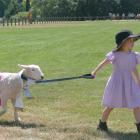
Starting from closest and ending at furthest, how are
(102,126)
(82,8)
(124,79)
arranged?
(124,79) → (102,126) → (82,8)

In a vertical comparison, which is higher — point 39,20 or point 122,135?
point 122,135

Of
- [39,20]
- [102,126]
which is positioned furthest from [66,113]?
[39,20]

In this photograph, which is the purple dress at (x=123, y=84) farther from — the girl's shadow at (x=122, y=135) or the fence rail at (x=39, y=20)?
the fence rail at (x=39, y=20)

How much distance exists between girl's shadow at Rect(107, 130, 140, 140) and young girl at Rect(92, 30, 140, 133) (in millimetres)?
264

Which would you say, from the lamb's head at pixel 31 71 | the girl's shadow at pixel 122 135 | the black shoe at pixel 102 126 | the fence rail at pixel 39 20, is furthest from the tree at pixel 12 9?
the girl's shadow at pixel 122 135

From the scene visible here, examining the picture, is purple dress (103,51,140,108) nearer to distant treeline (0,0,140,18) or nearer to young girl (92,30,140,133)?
young girl (92,30,140,133)

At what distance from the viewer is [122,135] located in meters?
8.70

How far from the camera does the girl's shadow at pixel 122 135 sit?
27.7 ft

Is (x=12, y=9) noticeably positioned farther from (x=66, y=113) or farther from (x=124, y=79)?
(x=124, y=79)

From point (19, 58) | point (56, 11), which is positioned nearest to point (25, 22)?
point (56, 11)

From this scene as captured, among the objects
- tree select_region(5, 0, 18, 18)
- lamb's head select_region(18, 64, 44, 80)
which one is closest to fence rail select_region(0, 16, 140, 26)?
tree select_region(5, 0, 18, 18)

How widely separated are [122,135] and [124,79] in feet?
2.80

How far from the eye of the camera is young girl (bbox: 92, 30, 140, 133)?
876 cm

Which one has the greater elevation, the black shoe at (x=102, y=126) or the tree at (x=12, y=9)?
the black shoe at (x=102, y=126)
